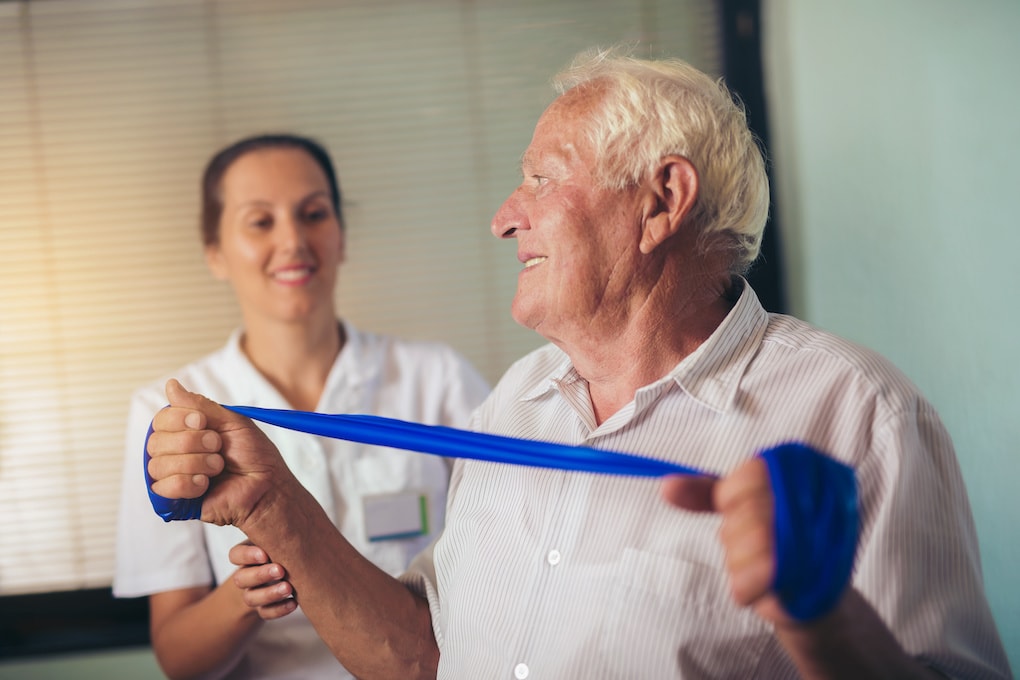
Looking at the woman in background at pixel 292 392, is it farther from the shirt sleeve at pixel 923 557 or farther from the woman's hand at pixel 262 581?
the shirt sleeve at pixel 923 557

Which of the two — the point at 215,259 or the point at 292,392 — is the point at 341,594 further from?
the point at 215,259

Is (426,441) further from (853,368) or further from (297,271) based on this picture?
(297,271)

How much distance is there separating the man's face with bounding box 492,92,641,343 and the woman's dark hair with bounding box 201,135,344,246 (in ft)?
3.22

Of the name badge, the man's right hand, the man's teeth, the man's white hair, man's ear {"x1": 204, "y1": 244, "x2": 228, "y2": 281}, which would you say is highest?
the man's white hair

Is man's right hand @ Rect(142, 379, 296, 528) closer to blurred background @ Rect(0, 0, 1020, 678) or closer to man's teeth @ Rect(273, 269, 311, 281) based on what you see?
man's teeth @ Rect(273, 269, 311, 281)

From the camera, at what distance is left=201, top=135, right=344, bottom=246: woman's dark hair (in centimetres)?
208

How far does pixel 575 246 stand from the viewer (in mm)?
1267

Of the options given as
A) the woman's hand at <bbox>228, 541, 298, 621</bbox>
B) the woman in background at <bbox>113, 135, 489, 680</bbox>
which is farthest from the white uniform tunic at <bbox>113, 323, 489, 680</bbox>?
the woman's hand at <bbox>228, 541, 298, 621</bbox>

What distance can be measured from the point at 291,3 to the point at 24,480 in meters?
1.51

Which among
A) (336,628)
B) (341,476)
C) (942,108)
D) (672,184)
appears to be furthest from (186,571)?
(942,108)

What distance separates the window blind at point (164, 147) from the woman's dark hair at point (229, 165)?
0.77 feet

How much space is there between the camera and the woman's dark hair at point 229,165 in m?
2.08

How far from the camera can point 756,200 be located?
135 cm

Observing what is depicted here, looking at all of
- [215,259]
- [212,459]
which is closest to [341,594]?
[212,459]
